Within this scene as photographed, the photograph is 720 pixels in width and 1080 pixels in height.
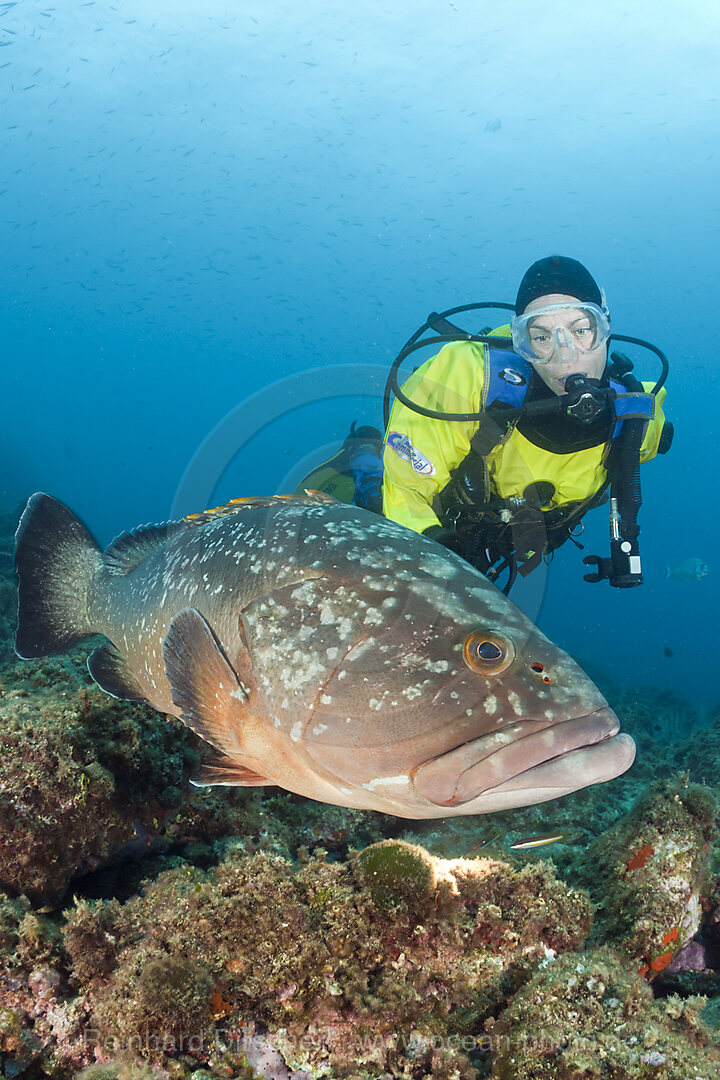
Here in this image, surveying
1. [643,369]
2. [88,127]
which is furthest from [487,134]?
[88,127]

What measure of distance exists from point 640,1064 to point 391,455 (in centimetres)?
321

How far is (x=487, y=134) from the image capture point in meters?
49.0

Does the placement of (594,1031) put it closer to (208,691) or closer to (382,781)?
(382,781)

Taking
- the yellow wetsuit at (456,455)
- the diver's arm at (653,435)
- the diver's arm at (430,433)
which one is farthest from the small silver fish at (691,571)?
the diver's arm at (430,433)

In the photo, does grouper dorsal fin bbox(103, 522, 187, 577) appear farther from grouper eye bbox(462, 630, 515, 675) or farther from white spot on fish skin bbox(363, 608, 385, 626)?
grouper eye bbox(462, 630, 515, 675)

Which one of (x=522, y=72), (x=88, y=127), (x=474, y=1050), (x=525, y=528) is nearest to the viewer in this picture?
(x=474, y=1050)

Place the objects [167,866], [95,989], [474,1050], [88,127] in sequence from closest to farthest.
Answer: [474,1050] → [95,989] → [167,866] → [88,127]

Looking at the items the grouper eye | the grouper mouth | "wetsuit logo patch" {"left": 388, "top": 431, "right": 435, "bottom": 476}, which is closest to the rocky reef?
the grouper mouth

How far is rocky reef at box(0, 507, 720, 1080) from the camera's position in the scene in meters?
1.79

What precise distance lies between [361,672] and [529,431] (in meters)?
3.01

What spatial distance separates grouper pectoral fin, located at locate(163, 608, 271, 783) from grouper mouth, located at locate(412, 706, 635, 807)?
0.89 metres

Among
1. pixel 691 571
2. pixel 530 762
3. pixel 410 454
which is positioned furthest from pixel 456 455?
pixel 691 571

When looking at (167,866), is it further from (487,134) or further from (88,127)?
(88,127)

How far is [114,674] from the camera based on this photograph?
3104 millimetres
